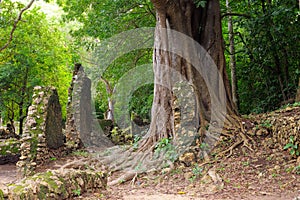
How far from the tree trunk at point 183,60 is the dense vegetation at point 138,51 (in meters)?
1.19

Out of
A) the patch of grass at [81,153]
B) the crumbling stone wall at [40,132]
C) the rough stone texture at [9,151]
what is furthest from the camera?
the patch of grass at [81,153]

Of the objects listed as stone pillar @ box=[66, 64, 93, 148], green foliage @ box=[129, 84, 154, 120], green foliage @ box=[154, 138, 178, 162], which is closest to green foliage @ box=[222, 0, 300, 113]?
green foliage @ box=[154, 138, 178, 162]

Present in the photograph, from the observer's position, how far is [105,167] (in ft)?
31.9

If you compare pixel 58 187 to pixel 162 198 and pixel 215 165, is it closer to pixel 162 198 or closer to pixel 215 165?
pixel 162 198

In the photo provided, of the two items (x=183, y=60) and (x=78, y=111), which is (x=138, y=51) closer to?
(x=78, y=111)

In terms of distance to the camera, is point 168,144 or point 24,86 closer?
point 168,144

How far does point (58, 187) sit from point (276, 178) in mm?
4304

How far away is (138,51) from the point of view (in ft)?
51.1

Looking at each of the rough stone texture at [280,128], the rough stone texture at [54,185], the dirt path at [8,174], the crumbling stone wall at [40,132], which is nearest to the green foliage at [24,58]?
the crumbling stone wall at [40,132]

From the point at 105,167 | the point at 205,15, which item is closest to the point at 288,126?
the point at 205,15

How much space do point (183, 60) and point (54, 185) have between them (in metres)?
6.28

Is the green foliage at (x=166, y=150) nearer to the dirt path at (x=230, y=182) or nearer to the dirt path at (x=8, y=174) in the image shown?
the dirt path at (x=230, y=182)

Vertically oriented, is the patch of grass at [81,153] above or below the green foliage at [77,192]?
below

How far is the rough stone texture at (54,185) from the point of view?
3453mm
